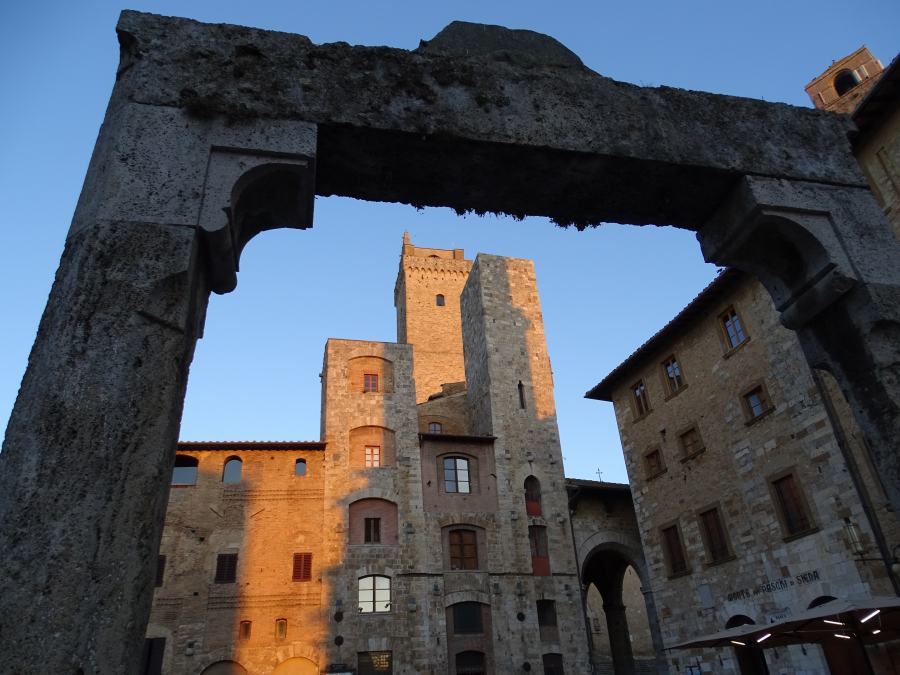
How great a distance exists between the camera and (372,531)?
25.9 metres

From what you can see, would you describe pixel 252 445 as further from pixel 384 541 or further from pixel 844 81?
pixel 844 81

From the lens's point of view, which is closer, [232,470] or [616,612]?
[232,470]

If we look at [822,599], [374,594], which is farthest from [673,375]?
[374,594]

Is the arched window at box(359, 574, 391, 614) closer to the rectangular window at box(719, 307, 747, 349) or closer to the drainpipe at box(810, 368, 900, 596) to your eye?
the rectangular window at box(719, 307, 747, 349)

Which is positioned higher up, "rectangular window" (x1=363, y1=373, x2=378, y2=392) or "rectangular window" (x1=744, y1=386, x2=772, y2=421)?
"rectangular window" (x1=363, y1=373, x2=378, y2=392)

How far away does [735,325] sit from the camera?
18.0m

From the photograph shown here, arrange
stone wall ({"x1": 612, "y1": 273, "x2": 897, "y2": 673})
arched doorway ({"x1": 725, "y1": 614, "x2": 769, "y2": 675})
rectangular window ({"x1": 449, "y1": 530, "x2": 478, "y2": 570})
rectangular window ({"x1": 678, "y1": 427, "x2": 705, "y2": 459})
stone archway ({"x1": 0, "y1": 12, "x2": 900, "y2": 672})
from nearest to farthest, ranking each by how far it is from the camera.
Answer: stone archway ({"x1": 0, "y1": 12, "x2": 900, "y2": 672}), stone wall ({"x1": 612, "y1": 273, "x2": 897, "y2": 673}), arched doorway ({"x1": 725, "y1": 614, "x2": 769, "y2": 675}), rectangular window ({"x1": 678, "y1": 427, "x2": 705, "y2": 459}), rectangular window ({"x1": 449, "y1": 530, "x2": 478, "y2": 570})

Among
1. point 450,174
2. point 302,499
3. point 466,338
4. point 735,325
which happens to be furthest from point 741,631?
point 466,338

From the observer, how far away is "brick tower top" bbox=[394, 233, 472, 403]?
175ft

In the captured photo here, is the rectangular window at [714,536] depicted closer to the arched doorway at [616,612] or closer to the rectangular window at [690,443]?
the rectangular window at [690,443]

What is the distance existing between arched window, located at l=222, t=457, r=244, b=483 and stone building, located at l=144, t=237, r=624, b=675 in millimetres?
44

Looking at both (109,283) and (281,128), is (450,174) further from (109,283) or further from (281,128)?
(109,283)

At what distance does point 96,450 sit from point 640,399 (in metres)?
21.1

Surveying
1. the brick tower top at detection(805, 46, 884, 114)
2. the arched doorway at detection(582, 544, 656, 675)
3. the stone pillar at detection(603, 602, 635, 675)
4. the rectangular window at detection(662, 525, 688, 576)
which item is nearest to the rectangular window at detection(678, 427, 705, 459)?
the rectangular window at detection(662, 525, 688, 576)
